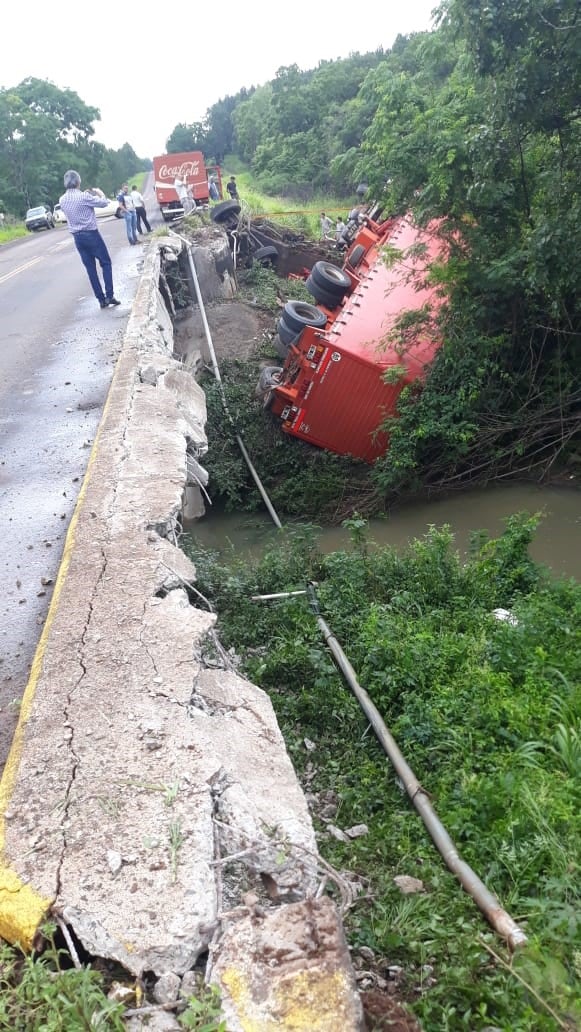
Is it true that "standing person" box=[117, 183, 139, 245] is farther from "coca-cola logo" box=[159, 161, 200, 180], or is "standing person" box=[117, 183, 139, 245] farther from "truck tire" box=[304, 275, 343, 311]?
"coca-cola logo" box=[159, 161, 200, 180]

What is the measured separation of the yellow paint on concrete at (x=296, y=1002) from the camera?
68.7 inches

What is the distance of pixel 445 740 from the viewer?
3.72 m

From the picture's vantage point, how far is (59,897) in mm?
2035

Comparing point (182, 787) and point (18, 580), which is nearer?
point (182, 787)

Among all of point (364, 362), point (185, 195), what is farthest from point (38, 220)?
point (364, 362)

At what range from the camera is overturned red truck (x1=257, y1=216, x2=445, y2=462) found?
29.5 ft

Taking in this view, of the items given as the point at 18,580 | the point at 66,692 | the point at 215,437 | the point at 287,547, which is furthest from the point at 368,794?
the point at 215,437

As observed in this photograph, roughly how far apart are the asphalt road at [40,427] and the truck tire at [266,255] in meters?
4.66

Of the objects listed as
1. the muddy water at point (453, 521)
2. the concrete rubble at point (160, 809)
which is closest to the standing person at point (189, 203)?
the muddy water at point (453, 521)

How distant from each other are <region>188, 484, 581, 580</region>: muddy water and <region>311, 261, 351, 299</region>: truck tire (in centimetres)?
474

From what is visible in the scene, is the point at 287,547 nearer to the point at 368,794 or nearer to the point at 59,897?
the point at 368,794

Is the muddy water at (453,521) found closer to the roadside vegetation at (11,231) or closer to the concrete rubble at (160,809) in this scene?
the concrete rubble at (160,809)

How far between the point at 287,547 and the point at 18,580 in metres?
3.71

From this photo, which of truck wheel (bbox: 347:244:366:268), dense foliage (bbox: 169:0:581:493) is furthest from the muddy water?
truck wheel (bbox: 347:244:366:268)
